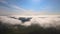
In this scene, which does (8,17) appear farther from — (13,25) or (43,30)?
(43,30)

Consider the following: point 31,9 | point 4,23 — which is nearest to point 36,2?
point 31,9

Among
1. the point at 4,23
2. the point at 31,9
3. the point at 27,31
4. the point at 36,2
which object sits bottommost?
the point at 27,31

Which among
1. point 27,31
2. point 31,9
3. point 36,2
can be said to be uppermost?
point 36,2

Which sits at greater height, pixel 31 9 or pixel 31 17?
pixel 31 9

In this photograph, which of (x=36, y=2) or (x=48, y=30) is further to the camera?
(x=36, y=2)

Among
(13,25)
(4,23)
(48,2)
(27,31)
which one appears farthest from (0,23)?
(48,2)

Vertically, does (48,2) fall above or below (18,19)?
above

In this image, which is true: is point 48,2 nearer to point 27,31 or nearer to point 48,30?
point 48,30
